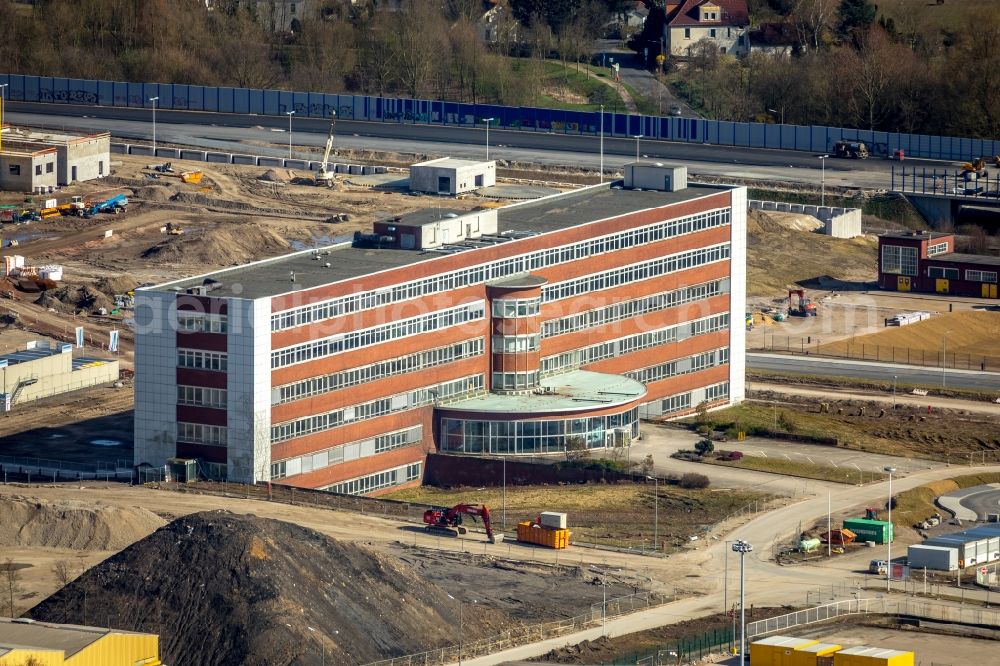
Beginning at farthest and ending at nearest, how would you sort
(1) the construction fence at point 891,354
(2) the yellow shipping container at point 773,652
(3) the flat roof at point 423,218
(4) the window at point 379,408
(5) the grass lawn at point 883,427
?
(1) the construction fence at point 891,354 → (5) the grass lawn at point 883,427 → (3) the flat roof at point 423,218 → (4) the window at point 379,408 → (2) the yellow shipping container at point 773,652

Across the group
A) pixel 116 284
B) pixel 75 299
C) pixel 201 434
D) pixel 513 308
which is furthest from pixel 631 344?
pixel 116 284

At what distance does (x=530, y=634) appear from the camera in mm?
107875

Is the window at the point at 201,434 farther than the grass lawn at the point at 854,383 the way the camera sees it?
No

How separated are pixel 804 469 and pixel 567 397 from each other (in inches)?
638

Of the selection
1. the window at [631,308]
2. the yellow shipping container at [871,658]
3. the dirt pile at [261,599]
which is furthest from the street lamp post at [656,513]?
the yellow shipping container at [871,658]

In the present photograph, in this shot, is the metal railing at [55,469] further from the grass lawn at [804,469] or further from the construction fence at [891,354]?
the construction fence at [891,354]

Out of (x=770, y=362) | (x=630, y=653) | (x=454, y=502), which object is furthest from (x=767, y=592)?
(x=770, y=362)

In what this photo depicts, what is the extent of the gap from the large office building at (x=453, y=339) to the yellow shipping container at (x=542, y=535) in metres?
15.9

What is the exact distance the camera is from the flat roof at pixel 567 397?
144 meters

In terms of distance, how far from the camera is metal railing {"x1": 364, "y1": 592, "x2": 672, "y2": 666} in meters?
102

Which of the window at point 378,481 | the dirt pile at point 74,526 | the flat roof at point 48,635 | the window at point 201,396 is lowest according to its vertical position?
the window at point 378,481

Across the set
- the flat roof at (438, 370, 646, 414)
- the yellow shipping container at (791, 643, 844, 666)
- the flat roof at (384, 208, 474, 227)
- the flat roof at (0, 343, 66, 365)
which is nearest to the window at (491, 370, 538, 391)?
the flat roof at (438, 370, 646, 414)

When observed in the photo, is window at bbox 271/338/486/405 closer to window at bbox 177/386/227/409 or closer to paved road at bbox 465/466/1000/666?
window at bbox 177/386/227/409

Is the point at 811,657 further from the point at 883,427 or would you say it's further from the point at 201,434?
the point at 883,427
